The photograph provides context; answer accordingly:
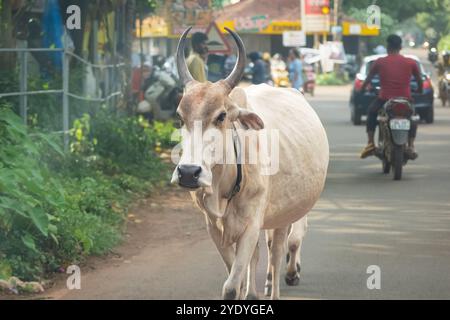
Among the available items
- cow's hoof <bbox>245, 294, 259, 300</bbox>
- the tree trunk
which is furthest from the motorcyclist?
cow's hoof <bbox>245, 294, 259, 300</bbox>

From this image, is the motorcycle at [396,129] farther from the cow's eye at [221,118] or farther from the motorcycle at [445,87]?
the motorcycle at [445,87]

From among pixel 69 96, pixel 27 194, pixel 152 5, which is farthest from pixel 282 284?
pixel 152 5

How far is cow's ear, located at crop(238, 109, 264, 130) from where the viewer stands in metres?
7.03

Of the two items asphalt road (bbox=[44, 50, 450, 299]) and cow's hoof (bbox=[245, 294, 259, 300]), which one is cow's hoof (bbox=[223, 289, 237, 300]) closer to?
cow's hoof (bbox=[245, 294, 259, 300])

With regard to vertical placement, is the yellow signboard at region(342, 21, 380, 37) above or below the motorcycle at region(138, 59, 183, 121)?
above

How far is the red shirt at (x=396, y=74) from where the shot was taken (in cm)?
1484

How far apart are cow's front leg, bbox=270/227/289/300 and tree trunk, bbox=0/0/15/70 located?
5.31 meters

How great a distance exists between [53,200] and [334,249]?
234 centimetres

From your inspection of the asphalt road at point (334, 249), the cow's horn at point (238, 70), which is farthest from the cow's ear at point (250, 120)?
the asphalt road at point (334, 249)

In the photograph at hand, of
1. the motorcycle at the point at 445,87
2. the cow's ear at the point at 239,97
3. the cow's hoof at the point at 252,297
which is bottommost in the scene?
the motorcycle at the point at 445,87

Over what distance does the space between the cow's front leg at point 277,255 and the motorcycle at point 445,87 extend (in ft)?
80.7

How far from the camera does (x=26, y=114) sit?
40.4 feet

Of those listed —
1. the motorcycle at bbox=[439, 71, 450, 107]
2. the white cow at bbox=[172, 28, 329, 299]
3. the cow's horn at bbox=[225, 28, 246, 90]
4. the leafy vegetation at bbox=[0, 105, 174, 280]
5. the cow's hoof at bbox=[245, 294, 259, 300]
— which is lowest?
the motorcycle at bbox=[439, 71, 450, 107]
